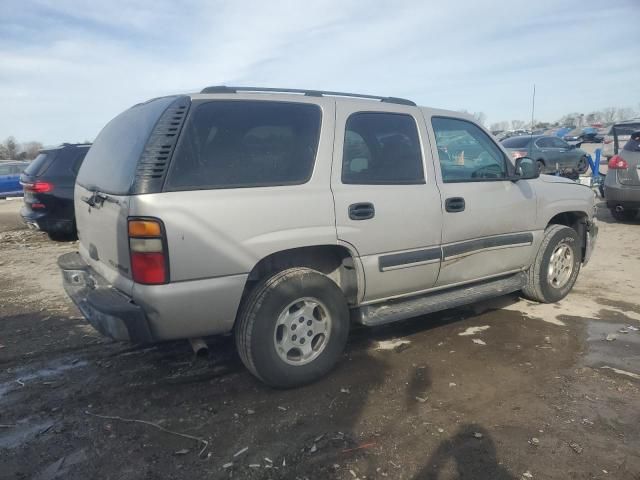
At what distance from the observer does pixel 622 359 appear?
3662mm

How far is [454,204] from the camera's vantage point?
151 inches

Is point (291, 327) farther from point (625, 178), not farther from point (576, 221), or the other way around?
point (625, 178)

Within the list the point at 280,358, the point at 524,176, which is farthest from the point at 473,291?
the point at 280,358

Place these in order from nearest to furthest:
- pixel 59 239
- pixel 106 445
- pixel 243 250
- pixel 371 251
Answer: pixel 106 445 → pixel 243 250 → pixel 371 251 → pixel 59 239

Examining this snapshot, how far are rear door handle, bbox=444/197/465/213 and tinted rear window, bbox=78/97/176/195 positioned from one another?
216 cm

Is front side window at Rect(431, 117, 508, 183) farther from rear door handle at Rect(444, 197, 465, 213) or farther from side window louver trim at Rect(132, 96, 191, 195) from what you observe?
side window louver trim at Rect(132, 96, 191, 195)

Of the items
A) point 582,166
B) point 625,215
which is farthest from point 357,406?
point 582,166

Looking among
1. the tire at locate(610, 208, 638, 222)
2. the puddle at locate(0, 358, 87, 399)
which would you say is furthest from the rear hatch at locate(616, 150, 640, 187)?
the puddle at locate(0, 358, 87, 399)

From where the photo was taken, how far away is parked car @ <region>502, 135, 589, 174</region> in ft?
51.3

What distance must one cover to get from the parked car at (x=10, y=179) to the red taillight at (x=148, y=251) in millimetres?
17419

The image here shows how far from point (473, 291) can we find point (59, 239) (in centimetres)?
702

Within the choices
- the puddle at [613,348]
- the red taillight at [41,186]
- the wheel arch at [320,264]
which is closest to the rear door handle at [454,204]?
the wheel arch at [320,264]

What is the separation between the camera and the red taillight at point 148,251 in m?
2.70

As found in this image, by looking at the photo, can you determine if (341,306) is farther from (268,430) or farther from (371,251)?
(268,430)
